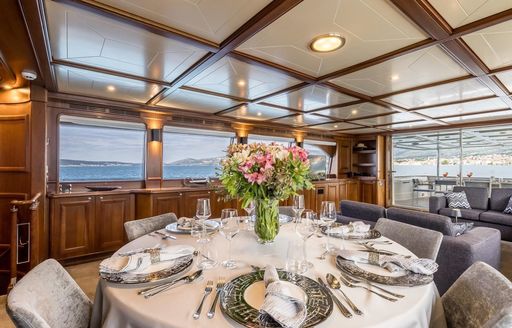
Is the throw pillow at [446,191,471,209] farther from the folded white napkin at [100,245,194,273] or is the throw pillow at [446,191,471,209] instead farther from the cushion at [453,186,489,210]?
the folded white napkin at [100,245,194,273]

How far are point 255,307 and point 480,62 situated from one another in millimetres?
2999

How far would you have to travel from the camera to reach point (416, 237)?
5.70 feet

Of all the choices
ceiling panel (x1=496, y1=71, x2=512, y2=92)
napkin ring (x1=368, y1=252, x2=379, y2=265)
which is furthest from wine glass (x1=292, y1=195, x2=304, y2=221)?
ceiling panel (x1=496, y1=71, x2=512, y2=92)

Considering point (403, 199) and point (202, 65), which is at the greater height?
point (202, 65)

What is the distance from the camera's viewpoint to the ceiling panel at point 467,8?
5.01ft

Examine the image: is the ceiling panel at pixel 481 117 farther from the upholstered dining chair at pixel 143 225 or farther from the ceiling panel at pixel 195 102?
the upholstered dining chair at pixel 143 225

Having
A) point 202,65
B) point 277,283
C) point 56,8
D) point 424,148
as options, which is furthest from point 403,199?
point 56,8

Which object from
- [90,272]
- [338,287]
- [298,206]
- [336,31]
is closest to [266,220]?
[298,206]

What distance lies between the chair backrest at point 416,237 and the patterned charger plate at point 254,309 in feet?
3.49

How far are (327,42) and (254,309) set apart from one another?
1.99 m

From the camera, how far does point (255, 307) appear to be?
0.87 metres

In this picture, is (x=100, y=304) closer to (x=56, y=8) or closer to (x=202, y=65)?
(x=56, y=8)

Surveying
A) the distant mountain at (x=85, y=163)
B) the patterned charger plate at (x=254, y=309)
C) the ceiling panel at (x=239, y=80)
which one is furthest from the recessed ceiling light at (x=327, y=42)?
the distant mountain at (x=85, y=163)

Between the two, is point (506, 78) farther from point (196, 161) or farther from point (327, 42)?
point (196, 161)
